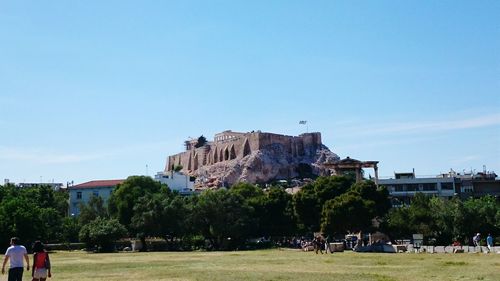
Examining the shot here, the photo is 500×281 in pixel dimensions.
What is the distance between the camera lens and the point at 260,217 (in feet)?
238

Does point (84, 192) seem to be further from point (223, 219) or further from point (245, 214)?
point (223, 219)

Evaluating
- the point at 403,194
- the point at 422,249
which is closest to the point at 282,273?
the point at 422,249

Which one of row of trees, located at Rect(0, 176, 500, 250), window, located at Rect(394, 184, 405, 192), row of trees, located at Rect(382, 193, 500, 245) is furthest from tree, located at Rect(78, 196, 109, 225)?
window, located at Rect(394, 184, 405, 192)

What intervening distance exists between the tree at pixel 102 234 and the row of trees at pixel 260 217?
0.11 metres

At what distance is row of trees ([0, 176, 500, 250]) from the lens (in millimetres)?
57688

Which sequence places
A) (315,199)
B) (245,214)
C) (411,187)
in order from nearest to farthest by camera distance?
(315,199)
(245,214)
(411,187)

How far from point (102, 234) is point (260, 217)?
61.5 feet

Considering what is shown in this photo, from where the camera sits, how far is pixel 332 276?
24.4 metres

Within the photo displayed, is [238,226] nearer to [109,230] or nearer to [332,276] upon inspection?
[109,230]

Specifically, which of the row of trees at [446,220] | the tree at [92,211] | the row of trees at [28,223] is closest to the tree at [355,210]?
the row of trees at [446,220]

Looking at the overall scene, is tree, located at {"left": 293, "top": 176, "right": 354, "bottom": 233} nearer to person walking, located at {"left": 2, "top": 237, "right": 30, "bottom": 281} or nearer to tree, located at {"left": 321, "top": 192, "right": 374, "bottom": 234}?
tree, located at {"left": 321, "top": 192, "right": 374, "bottom": 234}

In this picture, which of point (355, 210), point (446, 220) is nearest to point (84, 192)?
point (355, 210)

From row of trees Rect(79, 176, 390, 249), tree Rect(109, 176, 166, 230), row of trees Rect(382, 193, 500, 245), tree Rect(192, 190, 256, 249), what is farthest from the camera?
tree Rect(109, 176, 166, 230)

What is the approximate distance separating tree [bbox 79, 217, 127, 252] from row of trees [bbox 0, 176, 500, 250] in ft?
0.37
